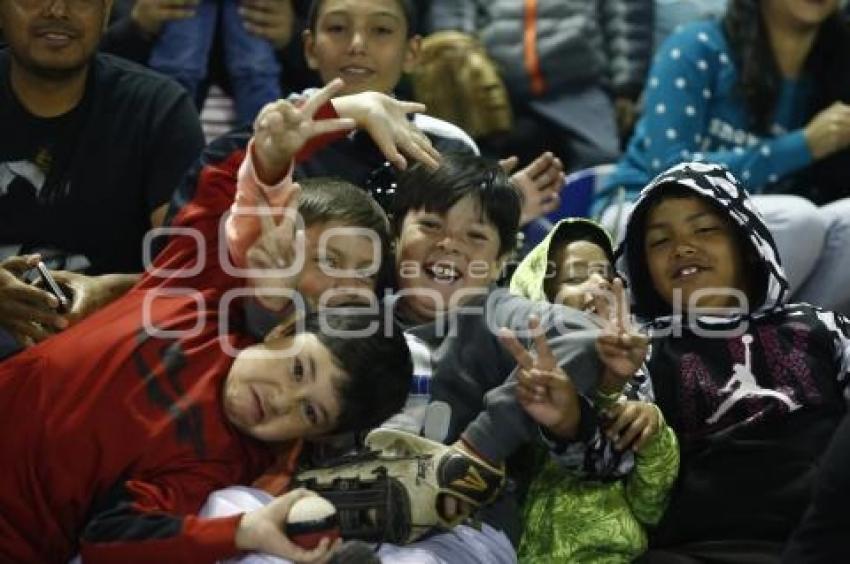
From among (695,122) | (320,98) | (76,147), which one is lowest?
(695,122)

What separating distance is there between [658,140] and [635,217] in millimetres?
720

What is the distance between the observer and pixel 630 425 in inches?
89.0

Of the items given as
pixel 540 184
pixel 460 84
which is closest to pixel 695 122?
pixel 460 84

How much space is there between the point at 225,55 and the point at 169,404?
54.2 inches

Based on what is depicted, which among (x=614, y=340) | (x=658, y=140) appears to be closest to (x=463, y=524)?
(x=614, y=340)

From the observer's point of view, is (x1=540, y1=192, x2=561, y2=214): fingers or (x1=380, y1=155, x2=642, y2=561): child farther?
(x1=540, y1=192, x2=561, y2=214): fingers

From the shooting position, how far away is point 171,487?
6.86 feet

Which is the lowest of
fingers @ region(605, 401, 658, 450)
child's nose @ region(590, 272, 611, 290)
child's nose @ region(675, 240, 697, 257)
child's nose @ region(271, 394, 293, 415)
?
fingers @ region(605, 401, 658, 450)

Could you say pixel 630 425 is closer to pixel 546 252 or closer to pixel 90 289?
pixel 546 252

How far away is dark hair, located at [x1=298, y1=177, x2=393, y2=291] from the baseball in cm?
45

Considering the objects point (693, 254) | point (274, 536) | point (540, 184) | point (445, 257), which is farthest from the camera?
point (540, 184)

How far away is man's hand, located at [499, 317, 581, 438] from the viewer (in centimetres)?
214

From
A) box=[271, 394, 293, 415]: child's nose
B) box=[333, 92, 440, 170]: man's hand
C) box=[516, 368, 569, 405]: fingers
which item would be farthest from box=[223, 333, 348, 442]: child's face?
box=[333, 92, 440, 170]: man's hand

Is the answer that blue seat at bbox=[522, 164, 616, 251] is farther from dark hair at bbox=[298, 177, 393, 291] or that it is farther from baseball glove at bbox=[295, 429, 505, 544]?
baseball glove at bbox=[295, 429, 505, 544]
